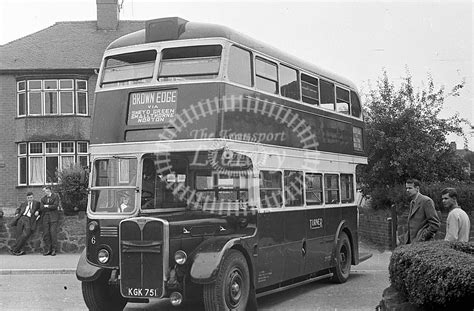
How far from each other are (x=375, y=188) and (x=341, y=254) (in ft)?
25.7

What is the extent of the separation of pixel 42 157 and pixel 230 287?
23964mm

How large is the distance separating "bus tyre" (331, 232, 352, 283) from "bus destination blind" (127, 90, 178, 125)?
5.69m

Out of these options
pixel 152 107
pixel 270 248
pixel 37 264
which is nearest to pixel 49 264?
pixel 37 264

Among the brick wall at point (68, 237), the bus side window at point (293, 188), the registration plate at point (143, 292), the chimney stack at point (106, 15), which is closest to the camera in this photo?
the registration plate at point (143, 292)

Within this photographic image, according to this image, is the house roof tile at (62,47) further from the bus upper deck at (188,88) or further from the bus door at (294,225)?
the bus upper deck at (188,88)

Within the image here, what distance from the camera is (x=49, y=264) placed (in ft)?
51.9

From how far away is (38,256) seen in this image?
17.6 m

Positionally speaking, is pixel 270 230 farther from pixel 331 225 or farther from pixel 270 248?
pixel 331 225

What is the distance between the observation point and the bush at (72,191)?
1861cm

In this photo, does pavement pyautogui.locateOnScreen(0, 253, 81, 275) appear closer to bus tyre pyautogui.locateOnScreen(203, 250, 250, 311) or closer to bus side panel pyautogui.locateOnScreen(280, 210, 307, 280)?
bus side panel pyautogui.locateOnScreen(280, 210, 307, 280)

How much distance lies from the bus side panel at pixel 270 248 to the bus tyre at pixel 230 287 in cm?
56

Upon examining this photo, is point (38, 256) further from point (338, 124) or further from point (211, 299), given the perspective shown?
point (211, 299)

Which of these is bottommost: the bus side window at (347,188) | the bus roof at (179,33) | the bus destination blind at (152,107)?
the bus side window at (347,188)

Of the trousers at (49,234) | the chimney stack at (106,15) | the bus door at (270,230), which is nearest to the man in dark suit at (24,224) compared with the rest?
the trousers at (49,234)
